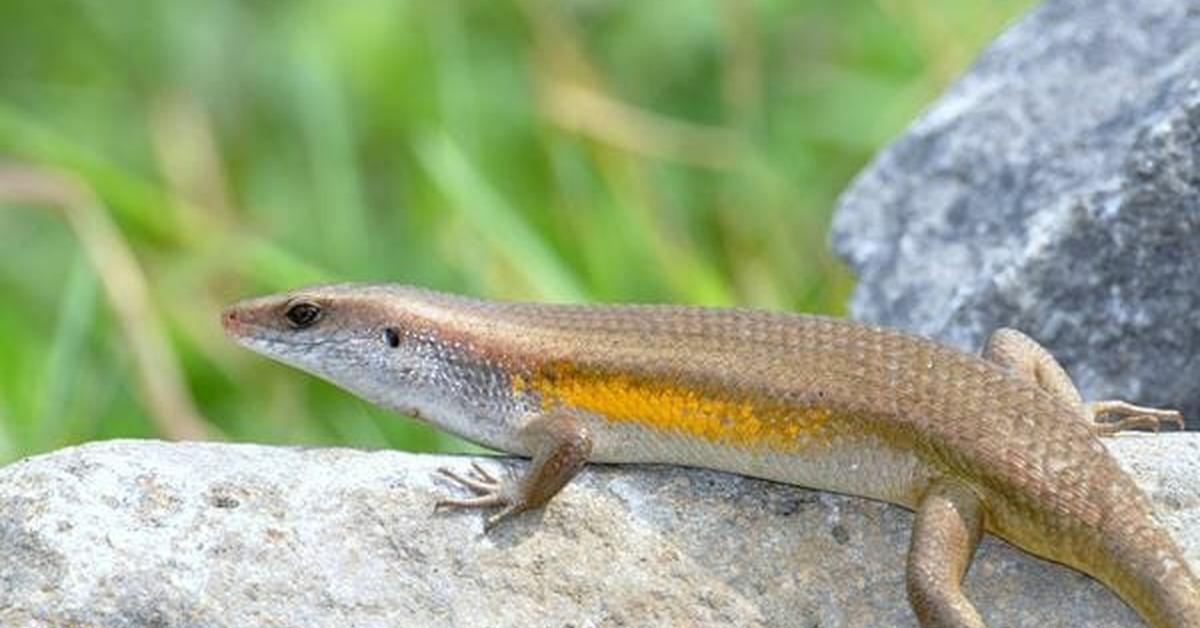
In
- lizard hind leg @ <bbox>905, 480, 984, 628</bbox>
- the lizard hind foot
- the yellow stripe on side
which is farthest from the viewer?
the lizard hind foot

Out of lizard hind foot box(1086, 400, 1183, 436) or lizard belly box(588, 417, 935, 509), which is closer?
lizard belly box(588, 417, 935, 509)

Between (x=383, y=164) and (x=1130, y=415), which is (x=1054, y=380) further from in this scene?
(x=383, y=164)

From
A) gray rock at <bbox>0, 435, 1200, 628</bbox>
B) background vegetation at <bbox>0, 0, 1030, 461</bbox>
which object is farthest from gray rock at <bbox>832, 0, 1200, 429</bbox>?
background vegetation at <bbox>0, 0, 1030, 461</bbox>

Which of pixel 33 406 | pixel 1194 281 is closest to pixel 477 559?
pixel 1194 281

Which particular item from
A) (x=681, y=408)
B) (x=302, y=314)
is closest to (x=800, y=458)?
(x=681, y=408)

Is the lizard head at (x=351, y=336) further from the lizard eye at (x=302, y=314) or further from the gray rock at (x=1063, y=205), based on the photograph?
the gray rock at (x=1063, y=205)

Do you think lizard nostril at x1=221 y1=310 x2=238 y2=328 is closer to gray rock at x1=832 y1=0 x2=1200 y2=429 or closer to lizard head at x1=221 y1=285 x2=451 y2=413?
lizard head at x1=221 y1=285 x2=451 y2=413

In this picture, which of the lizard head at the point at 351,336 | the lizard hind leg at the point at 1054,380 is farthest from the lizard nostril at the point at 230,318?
the lizard hind leg at the point at 1054,380
